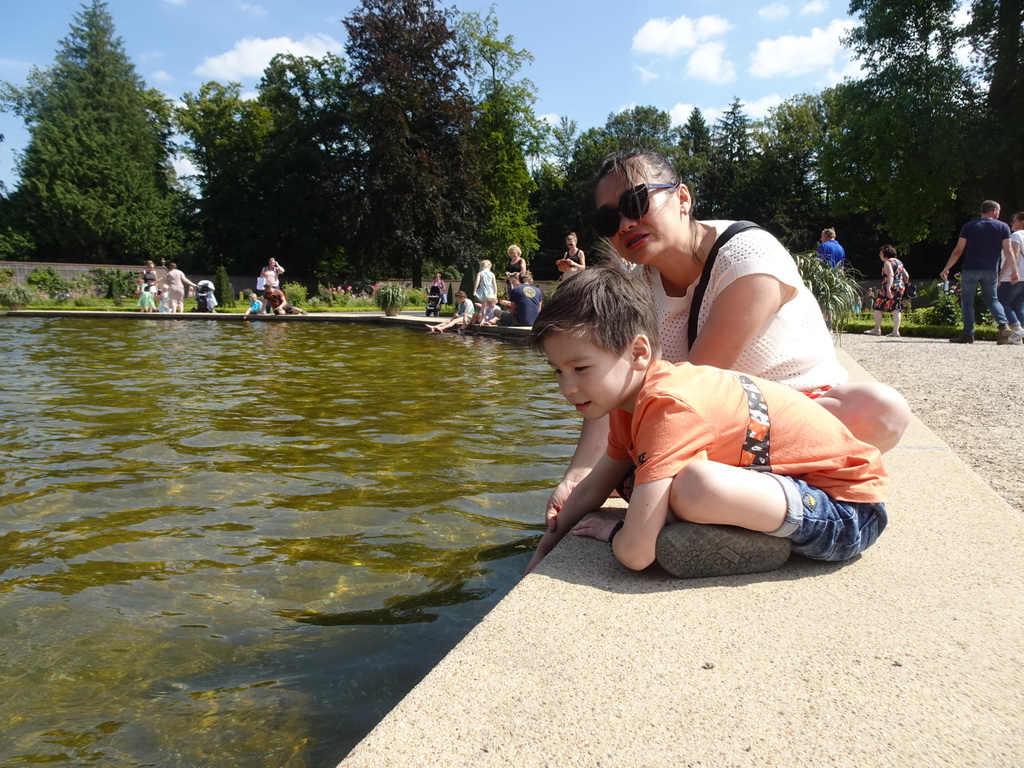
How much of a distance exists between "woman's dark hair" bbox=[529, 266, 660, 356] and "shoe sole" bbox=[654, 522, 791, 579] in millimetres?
517

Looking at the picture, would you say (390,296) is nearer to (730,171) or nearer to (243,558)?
(243,558)

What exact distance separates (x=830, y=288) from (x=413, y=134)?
97.1 ft

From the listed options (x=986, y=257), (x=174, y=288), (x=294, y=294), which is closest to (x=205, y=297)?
(x=174, y=288)

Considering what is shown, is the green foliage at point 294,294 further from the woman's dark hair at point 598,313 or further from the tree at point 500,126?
the woman's dark hair at point 598,313

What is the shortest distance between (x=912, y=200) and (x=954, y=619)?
1274 inches

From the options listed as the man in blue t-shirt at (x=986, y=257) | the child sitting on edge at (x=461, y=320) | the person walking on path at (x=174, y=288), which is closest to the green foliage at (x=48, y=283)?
the person walking on path at (x=174, y=288)

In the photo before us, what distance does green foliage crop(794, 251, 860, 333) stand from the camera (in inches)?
440

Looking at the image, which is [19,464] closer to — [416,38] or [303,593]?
[303,593]

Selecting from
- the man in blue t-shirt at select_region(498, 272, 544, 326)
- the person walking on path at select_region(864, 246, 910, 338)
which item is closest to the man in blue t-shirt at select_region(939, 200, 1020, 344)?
the person walking on path at select_region(864, 246, 910, 338)

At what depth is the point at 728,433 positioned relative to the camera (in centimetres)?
204

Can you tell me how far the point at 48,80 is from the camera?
52094 millimetres

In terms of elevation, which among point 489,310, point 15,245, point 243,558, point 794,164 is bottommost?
point 243,558

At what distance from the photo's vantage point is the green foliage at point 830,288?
1117 cm

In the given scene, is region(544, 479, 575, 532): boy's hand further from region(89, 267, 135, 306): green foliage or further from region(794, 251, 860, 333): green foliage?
region(89, 267, 135, 306): green foliage
